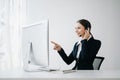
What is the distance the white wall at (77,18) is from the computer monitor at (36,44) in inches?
84.3

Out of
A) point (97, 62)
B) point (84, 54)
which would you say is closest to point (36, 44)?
point (84, 54)

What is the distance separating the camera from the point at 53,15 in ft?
14.1

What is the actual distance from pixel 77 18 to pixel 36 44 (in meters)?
2.39

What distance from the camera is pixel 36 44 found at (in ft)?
6.57

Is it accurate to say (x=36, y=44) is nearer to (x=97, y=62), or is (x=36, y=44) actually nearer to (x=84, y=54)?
(x=84, y=54)

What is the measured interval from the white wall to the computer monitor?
7.02 ft

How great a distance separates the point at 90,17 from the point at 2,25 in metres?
1.72

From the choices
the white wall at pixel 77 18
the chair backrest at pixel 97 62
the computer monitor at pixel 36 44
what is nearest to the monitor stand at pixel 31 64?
the computer monitor at pixel 36 44

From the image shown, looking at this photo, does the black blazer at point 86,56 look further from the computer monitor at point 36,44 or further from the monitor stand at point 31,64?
the computer monitor at point 36,44

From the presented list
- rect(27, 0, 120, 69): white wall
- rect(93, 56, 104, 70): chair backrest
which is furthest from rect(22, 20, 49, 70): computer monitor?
rect(27, 0, 120, 69): white wall

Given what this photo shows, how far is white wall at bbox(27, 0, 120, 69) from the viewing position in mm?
4242

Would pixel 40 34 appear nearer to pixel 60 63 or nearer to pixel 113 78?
pixel 113 78

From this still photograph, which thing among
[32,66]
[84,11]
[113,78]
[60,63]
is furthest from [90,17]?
[113,78]

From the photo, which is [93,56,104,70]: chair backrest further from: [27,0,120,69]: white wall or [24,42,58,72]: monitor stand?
[27,0,120,69]: white wall
